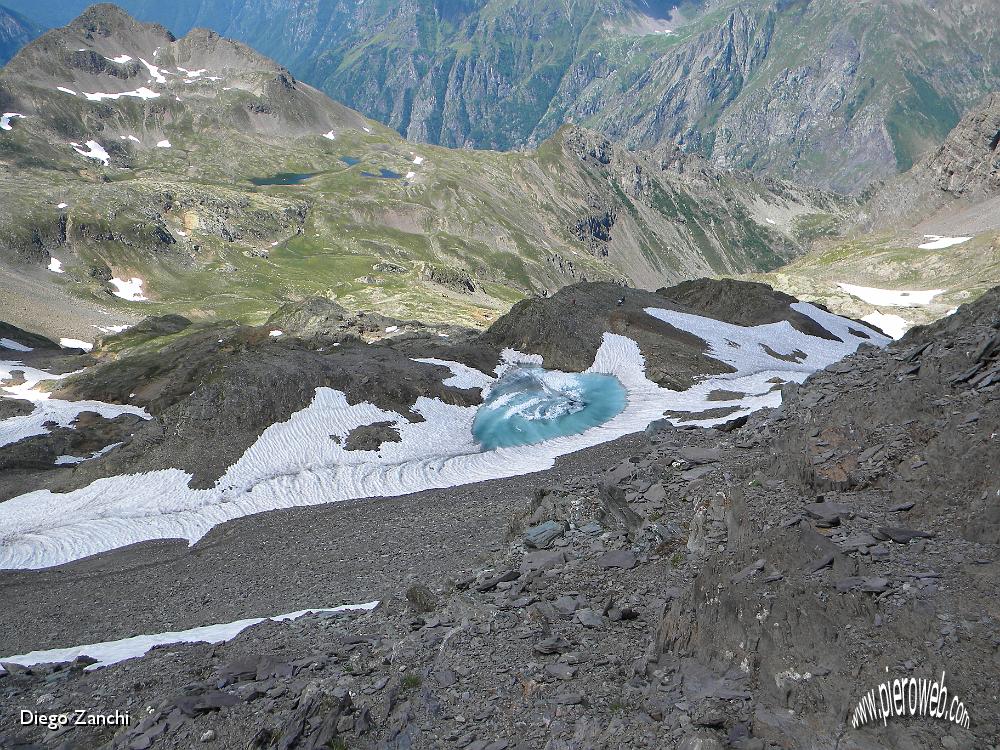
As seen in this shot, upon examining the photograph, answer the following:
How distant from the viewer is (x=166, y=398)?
61844mm

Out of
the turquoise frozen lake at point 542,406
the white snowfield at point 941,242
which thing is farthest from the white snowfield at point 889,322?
the turquoise frozen lake at point 542,406

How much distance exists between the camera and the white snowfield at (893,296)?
15625cm

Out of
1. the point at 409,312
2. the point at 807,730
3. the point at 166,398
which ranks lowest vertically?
the point at 409,312

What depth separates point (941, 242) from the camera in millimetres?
191375

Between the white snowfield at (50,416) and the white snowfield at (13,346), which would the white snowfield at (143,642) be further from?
the white snowfield at (13,346)

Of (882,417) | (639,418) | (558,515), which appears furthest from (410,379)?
(882,417)

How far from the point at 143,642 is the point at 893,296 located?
179 meters

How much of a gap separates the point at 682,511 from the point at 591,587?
560 centimetres

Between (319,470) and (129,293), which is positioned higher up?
(319,470)

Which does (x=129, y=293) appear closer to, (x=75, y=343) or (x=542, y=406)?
(x=75, y=343)

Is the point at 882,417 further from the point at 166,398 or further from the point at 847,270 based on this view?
the point at 847,270

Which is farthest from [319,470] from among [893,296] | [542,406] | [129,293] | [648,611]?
[129,293]

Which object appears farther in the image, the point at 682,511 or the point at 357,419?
the point at 357,419

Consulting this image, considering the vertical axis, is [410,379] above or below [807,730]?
below
